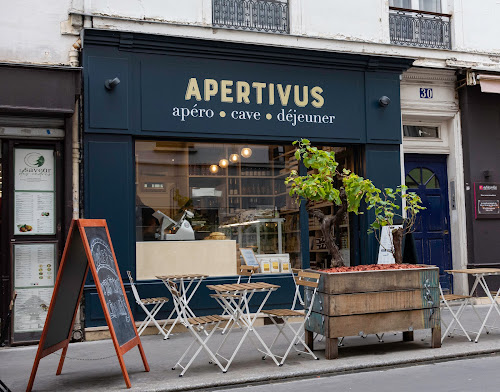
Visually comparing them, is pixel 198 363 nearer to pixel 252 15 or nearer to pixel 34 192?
pixel 34 192

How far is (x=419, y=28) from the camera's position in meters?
10.8

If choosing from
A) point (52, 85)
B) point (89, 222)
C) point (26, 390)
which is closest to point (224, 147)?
point (52, 85)

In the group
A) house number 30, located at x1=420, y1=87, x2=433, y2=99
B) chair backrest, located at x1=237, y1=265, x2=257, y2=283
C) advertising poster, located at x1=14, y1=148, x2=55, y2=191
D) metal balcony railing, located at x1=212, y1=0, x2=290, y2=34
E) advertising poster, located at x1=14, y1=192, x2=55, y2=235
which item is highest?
metal balcony railing, located at x1=212, y1=0, x2=290, y2=34

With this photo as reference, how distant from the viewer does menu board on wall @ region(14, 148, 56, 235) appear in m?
8.11

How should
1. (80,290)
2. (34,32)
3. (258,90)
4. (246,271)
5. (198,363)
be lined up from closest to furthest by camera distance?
(80,290), (198,363), (34,32), (246,271), (258,90)

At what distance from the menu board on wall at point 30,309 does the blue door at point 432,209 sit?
6.60m

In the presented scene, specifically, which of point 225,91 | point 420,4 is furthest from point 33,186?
point 420,4

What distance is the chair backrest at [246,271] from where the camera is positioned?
880 cm

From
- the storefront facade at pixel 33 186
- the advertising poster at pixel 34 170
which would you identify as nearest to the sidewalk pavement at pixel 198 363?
the storefront facade at pixel 33 186

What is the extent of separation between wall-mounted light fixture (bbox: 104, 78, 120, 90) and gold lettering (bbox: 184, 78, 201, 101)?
110 cm

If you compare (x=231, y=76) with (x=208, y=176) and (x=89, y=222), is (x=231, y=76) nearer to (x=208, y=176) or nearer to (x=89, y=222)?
(x=208, y=176)

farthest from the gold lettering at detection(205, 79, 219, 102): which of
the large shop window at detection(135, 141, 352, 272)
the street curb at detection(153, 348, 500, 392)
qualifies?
the street curb at detection(153, 348, 500, 392)

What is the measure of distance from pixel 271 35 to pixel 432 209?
176 inches

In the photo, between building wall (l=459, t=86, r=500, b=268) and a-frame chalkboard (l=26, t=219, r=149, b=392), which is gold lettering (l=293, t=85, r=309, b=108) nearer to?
building wall (l=459, t=86, r=500, b=268)
